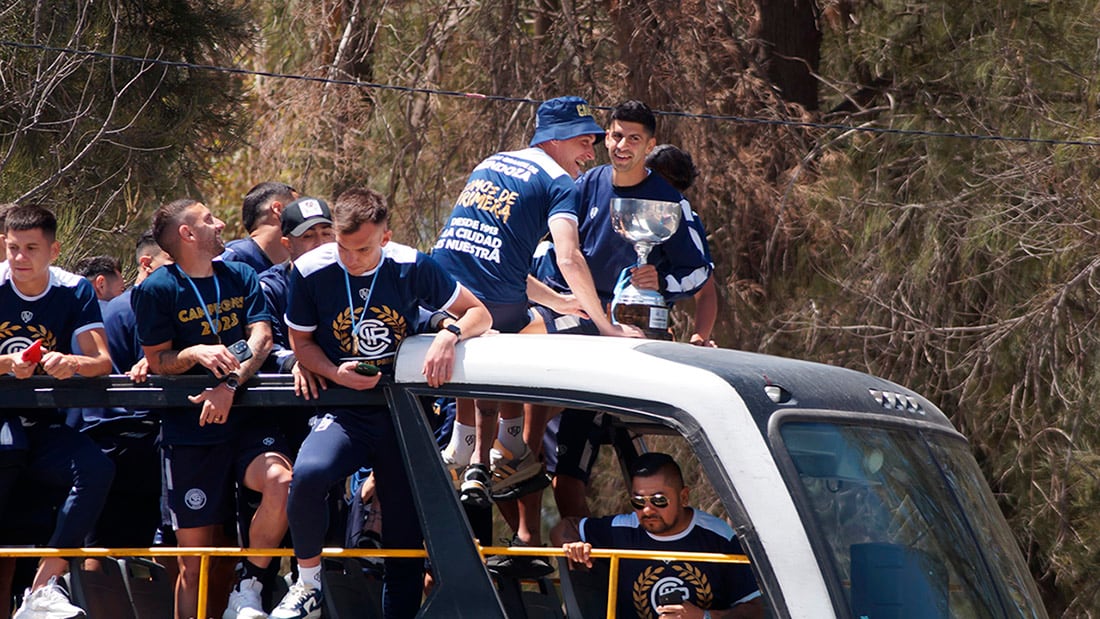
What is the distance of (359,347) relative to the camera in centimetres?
461

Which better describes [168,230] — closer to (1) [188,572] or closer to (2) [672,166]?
(1) [188,572]

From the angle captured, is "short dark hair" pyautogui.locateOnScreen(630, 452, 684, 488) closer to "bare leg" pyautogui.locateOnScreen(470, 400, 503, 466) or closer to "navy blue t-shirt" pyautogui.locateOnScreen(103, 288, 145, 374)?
"bare leg" pyautogui.locateOnScreen(470, 400, 503, 466)

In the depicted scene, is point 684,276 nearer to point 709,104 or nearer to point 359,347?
point 359,347

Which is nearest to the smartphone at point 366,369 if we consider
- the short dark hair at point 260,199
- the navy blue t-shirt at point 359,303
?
the navy blue t-shirt at point 359,303

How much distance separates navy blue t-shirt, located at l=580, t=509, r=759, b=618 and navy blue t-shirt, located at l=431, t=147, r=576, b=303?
1.33 metres

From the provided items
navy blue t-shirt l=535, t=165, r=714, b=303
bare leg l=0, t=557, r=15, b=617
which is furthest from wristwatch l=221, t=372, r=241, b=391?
navy blue t-shirt l=535, t=165, r=714, b=303

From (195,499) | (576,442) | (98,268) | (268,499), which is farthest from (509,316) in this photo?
(98,268)

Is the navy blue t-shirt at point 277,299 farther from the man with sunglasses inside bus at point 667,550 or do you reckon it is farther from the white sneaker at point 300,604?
the man with sunglasses inside bus at point 667,550

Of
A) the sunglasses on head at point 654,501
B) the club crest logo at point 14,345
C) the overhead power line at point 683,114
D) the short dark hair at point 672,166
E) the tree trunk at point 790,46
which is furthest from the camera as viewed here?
the tree trunk at point 790,46

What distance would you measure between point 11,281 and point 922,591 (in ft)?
10.5

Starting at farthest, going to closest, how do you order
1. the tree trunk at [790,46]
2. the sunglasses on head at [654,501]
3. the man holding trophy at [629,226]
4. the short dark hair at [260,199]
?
the tree trunk at [790,46], the short dark hair at [260,199], the man holding trophy at [629,226], the sunglasses on head at [654,501]

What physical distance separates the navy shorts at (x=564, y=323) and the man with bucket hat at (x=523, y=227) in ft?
0.12

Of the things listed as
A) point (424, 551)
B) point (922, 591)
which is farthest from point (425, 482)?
point (922, 591)

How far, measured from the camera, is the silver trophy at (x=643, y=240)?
211 inches
